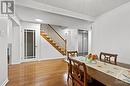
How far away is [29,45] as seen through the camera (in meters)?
6.14

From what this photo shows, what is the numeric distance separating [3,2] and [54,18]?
2786 mm

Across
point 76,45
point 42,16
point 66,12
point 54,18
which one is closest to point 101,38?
point 66,12

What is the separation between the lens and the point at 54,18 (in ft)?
16.9

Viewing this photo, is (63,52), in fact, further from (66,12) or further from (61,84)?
(61,84)

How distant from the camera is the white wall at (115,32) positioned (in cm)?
348

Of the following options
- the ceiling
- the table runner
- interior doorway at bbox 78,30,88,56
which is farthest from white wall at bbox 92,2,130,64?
interior doorway at bbox 78,30,88,56

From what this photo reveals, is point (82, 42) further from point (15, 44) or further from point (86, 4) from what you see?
point (86, 4)

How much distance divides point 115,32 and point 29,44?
4.37 m

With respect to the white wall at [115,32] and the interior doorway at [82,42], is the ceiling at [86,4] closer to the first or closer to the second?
the white wall at [115,32]

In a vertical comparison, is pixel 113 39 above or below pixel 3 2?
below

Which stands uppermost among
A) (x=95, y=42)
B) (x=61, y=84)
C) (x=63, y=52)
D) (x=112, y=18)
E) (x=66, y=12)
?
(x=66, y=12)

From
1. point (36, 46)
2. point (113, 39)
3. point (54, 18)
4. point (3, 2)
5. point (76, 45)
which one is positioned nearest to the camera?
point (3, 2)

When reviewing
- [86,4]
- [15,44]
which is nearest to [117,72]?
[86,4]

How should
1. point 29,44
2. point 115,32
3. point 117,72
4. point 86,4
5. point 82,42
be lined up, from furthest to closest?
point 82,42 → point 29,44 → point 115,32 → point 86,4 → point 117,72
